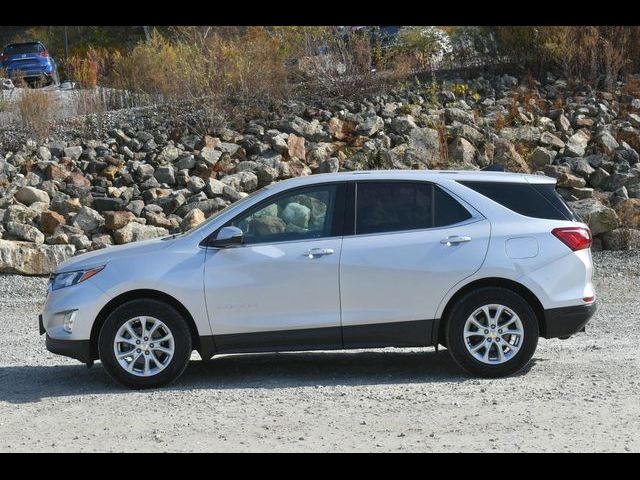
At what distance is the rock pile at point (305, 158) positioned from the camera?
1638 centimetres

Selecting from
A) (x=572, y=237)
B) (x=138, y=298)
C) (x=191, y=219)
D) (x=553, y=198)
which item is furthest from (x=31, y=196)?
(x=572, y=237)

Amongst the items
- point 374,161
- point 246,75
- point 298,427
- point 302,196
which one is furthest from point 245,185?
point 298,427

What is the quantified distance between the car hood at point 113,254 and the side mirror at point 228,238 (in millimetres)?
421

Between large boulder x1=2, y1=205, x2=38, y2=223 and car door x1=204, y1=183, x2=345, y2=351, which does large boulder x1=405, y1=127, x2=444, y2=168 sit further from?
car door x1=204, y1=183, x2=345, y2=351

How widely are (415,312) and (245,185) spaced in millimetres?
9693

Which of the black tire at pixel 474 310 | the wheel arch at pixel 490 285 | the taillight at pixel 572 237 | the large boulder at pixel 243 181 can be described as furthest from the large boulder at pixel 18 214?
the taillight at pixel 572 237

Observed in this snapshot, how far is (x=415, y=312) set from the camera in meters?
8.69

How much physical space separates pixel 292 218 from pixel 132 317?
152 cm

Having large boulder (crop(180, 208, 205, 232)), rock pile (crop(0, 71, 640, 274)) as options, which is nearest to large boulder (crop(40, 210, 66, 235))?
rock pile (crop(0, 71, 640, 274))

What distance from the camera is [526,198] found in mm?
8930

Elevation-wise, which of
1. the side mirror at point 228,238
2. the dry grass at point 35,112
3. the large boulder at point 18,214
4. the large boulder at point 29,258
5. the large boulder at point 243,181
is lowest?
the large boulder at point 29,258

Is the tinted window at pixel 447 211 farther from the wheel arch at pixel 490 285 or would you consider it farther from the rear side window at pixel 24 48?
the rear side window at pixel 24 48

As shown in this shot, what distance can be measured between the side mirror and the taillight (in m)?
2.56

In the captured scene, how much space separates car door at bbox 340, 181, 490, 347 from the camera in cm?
864
